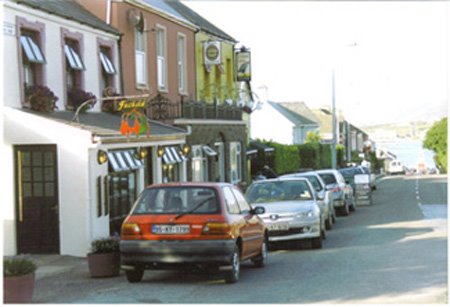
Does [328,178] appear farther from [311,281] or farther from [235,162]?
[311,281]

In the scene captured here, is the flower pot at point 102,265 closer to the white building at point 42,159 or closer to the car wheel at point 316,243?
the white building at point 42,159

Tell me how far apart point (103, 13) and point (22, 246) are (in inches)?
329

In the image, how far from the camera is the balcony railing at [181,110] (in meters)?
26.1

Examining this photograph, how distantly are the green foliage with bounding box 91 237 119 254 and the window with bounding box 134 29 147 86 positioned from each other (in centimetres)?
1155

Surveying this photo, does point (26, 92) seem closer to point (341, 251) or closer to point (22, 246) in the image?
point (22, 246)

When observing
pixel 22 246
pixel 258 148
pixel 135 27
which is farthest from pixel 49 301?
pixel 258 148

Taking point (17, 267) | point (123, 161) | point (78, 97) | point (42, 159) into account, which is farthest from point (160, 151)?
point (17, 267)

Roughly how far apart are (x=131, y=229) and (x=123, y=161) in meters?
7.42

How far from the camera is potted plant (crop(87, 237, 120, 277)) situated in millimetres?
14203

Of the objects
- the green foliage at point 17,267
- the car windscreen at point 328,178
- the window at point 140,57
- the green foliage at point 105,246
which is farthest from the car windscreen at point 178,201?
the car windscreen at point 328,178

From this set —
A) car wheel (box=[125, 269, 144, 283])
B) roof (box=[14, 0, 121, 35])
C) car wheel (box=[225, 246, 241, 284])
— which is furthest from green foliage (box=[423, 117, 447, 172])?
car wheel (box=[125, 269, 144, 283])

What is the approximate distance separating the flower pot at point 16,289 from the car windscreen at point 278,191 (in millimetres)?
9178

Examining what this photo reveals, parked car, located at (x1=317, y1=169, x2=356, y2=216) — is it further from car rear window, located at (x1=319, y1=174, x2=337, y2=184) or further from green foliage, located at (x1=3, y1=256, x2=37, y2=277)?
green foliage, located at (x1=3, y1=256, x2=37, y2=277)

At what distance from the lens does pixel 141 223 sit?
42.8ft
